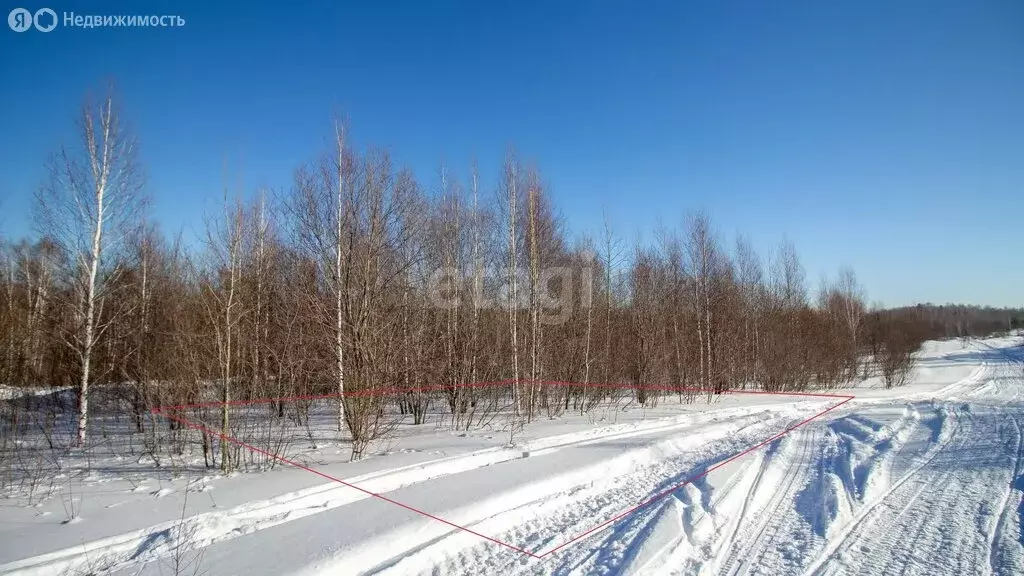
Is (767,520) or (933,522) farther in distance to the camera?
(767,520)

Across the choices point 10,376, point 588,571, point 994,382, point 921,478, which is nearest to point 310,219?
point 10,376

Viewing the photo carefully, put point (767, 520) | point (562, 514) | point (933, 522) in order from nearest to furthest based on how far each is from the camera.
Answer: point (933, 522)
point (767, 520)
point (562, 514)

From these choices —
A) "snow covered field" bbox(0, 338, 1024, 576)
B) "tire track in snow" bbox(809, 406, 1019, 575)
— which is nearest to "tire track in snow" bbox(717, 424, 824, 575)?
"snow covered field" bbox(0, 338, 1024, 576)

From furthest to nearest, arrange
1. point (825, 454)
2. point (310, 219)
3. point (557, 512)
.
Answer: point (310, 219)
point (825, 454)
point (557, 512)

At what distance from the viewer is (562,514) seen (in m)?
5.82

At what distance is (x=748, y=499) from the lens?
606 cm

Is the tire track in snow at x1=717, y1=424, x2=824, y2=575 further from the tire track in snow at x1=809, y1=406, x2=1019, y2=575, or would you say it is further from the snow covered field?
the tire track in snow at x1=809, y1=406, x2=1019, y2=575

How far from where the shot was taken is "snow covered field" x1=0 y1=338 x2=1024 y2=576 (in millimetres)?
4367

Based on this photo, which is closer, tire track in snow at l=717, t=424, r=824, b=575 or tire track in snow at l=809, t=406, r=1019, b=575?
tire track in snow at l=809, t=406, r=1019, b=575

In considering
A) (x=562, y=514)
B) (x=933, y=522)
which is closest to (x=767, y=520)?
(x=933, y=522)

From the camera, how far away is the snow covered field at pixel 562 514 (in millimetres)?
4367

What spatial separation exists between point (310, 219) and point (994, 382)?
106 feet

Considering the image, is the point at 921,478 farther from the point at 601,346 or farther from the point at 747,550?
the point at 601,346

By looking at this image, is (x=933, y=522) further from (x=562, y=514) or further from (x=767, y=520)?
(x=562, y=514)
